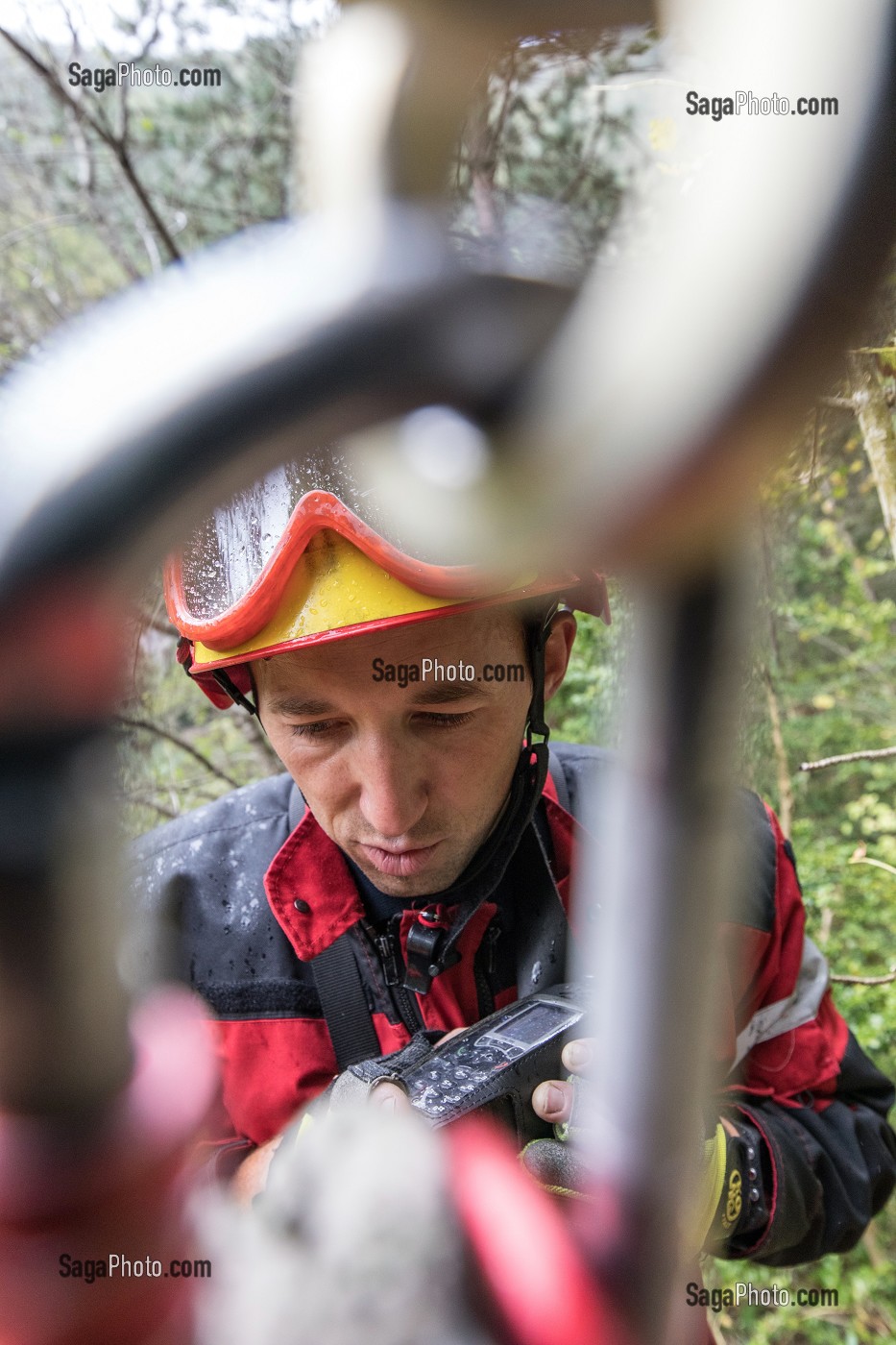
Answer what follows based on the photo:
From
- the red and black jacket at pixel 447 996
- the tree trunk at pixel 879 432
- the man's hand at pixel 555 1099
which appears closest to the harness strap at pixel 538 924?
the red and black jacket at pixel 447 996

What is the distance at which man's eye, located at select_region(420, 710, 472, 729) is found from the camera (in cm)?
112

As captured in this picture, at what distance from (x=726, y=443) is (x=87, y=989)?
0.24 metres

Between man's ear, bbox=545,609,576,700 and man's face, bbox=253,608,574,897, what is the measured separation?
11 cm

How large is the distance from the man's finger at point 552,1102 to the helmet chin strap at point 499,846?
31 cm

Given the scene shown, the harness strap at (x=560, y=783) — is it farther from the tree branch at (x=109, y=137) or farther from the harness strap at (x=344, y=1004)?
the tree branch at (x=109, y=137)

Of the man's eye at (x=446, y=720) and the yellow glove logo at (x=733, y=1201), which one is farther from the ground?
the man's eye at (x=446, y=720)

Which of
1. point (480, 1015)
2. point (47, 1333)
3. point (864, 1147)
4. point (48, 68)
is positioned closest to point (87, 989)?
point (47, 1333)

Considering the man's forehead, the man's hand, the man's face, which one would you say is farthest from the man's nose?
the man's hand

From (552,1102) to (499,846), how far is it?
393mm

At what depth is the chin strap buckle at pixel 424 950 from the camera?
1266 mm

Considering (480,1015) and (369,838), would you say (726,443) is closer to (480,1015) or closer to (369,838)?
(369,838)

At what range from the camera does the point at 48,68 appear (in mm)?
2076

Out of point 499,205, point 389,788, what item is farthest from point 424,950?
point 499,205

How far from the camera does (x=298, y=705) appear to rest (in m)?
1.15
